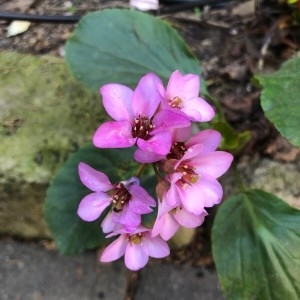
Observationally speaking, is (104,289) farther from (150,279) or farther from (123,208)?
(123,208)

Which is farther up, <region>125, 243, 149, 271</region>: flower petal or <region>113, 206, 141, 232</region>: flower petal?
<region>113, 206, 141, 232</region>: flower petal

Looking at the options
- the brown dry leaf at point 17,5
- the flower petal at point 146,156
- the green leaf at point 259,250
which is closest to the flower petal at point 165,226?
the flower petal at point 146,156

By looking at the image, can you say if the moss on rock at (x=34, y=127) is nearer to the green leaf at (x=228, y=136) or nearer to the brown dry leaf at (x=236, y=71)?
the green leaf at (x=228, y=136)

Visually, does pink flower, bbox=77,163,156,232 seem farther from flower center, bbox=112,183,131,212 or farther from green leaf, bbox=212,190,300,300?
green leaf, bbox=212,190,300,300

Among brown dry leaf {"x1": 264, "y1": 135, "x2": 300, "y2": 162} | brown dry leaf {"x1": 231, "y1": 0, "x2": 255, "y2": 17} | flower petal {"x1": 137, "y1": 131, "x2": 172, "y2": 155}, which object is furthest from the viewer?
brown dry leaf {"x1": 231, "y1": 0, "x2": 255, "y2": 17}

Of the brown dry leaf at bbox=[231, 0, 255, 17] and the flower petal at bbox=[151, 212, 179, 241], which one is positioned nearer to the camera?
the flower petal at bbox=[151, 212, 179, 241]

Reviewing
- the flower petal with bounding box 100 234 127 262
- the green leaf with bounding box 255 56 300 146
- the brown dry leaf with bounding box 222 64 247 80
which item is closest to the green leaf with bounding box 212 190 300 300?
the green leaf with bounding box 255 56 300 146

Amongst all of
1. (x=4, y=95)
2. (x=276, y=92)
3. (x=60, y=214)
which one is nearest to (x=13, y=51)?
(x=4, y=95)
